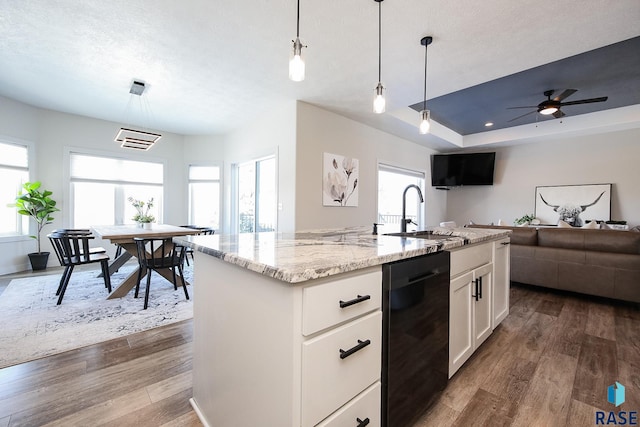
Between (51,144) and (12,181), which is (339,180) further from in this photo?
(12,181)

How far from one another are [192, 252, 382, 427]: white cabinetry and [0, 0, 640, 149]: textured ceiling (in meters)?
2.17

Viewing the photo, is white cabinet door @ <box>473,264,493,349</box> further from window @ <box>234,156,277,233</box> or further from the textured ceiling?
window @ <box>234,156,277,233</box>

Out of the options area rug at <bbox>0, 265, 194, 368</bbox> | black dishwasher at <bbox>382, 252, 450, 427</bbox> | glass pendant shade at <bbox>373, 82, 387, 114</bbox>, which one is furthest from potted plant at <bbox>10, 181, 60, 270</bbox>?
black dishwasher at <bbox>382, 252, 450, 427</bbox>

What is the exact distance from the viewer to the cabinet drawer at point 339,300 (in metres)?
0.83

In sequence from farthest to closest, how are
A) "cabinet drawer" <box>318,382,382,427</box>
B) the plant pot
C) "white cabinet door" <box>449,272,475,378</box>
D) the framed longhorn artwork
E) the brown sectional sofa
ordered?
the framed longhorn artwork < the plant pot < the brown sectional sofa < "white cabinet door" <box>449,272,475,378</box> < "cabinet drawer" <box>318,382,382,427</box>

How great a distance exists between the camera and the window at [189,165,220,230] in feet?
19.6

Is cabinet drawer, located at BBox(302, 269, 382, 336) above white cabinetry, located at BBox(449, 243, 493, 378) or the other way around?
above

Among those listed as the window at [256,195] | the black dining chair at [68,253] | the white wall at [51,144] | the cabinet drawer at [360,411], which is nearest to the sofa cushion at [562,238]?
the cabinet drawer at [360,411]

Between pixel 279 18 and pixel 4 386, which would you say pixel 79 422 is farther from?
pixel 279 18

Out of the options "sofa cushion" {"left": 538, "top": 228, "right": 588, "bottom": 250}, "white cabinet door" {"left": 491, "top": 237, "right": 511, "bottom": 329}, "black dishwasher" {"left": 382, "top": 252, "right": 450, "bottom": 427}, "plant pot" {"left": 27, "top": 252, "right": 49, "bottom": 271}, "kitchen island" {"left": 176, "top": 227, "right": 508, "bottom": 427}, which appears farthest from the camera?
"plant pot" {"left": 27, "top": 252, "right": 49, "bottom": 271}

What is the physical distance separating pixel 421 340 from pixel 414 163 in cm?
546

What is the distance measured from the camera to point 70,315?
8.62ft

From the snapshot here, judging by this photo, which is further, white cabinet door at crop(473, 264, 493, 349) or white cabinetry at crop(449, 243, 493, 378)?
white cabinet door at crop(473, 264, 493, 349)

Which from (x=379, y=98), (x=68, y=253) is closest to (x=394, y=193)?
(x=379, y=98)
